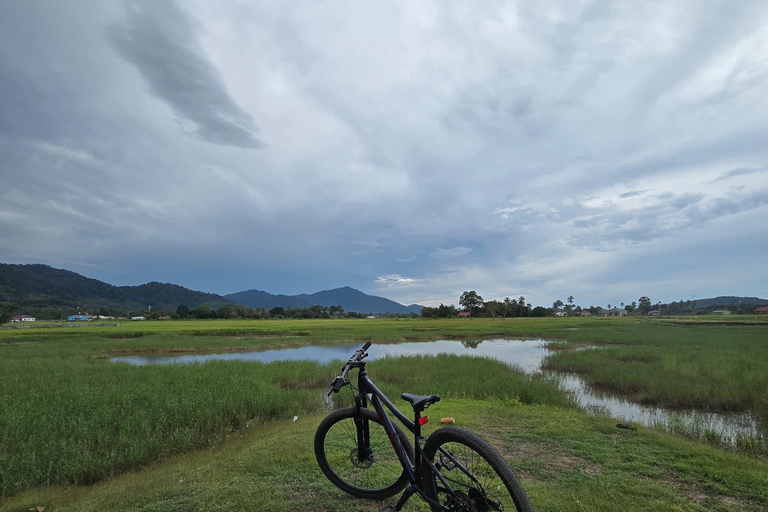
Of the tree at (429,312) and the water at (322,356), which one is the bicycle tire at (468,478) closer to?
the water at (322,356)

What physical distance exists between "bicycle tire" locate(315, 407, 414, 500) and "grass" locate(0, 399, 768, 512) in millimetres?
139

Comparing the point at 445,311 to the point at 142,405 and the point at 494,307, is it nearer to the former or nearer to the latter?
the point at 494,307

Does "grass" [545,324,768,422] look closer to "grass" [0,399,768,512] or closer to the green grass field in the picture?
the green grass field

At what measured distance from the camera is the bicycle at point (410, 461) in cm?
255

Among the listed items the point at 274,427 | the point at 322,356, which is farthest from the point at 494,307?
the point at 274,427

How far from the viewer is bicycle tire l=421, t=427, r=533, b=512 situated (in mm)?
2398

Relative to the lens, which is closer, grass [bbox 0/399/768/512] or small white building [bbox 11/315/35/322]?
grass [bbox 0/399/768/512]

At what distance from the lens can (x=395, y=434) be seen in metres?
3.25

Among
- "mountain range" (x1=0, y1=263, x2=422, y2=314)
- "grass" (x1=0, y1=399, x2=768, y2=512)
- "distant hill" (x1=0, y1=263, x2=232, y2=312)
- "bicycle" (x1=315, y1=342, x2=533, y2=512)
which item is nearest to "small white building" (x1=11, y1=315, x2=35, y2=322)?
"mountain range" (x1=0, y1=263, x2=422, y2=314)

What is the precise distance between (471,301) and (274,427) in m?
108

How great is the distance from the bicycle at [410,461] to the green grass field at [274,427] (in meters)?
0.38

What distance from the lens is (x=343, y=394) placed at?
1125 cm

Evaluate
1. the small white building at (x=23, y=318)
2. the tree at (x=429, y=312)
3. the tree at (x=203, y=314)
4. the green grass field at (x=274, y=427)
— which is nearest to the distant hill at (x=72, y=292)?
the small white building at (x=23, y=318)

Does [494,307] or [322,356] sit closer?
[322,356]
